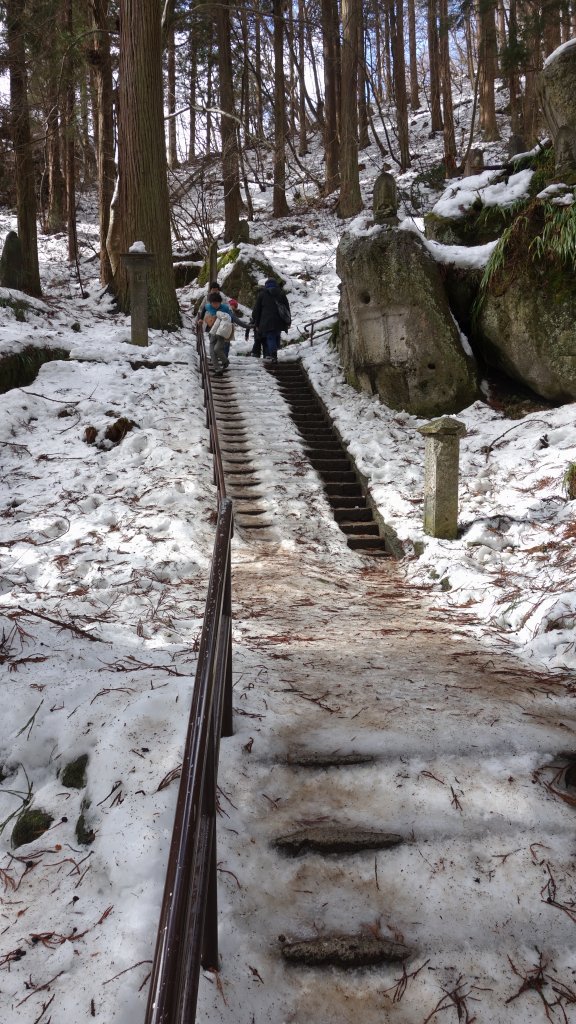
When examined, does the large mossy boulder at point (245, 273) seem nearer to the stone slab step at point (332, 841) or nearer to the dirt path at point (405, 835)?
the dirt path at point (405, 835)

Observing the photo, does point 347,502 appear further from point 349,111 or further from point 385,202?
point 349,111

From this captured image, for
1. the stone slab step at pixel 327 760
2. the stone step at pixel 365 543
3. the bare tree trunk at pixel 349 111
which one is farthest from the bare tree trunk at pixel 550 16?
the stone slab step at pixel 327 760

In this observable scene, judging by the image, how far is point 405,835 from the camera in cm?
236

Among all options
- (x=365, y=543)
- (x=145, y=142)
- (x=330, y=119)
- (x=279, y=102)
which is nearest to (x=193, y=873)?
(x=365, y=543)

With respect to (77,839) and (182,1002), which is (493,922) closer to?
(182,1002)

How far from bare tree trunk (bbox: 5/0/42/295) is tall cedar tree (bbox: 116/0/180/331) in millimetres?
3057

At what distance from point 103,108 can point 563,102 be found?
37.7ft

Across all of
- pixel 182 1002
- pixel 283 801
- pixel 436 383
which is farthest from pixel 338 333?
pixel 182 1002

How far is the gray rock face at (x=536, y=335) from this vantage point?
7.70 metres

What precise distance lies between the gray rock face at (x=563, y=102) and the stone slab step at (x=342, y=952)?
896cm

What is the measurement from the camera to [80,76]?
1533cm

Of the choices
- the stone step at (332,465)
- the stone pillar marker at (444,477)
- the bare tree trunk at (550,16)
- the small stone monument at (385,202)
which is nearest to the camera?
the stone pillar marker at (444,477)

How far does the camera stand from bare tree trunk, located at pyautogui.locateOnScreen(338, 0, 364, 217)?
18.4m

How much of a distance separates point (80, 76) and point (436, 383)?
503 inches
